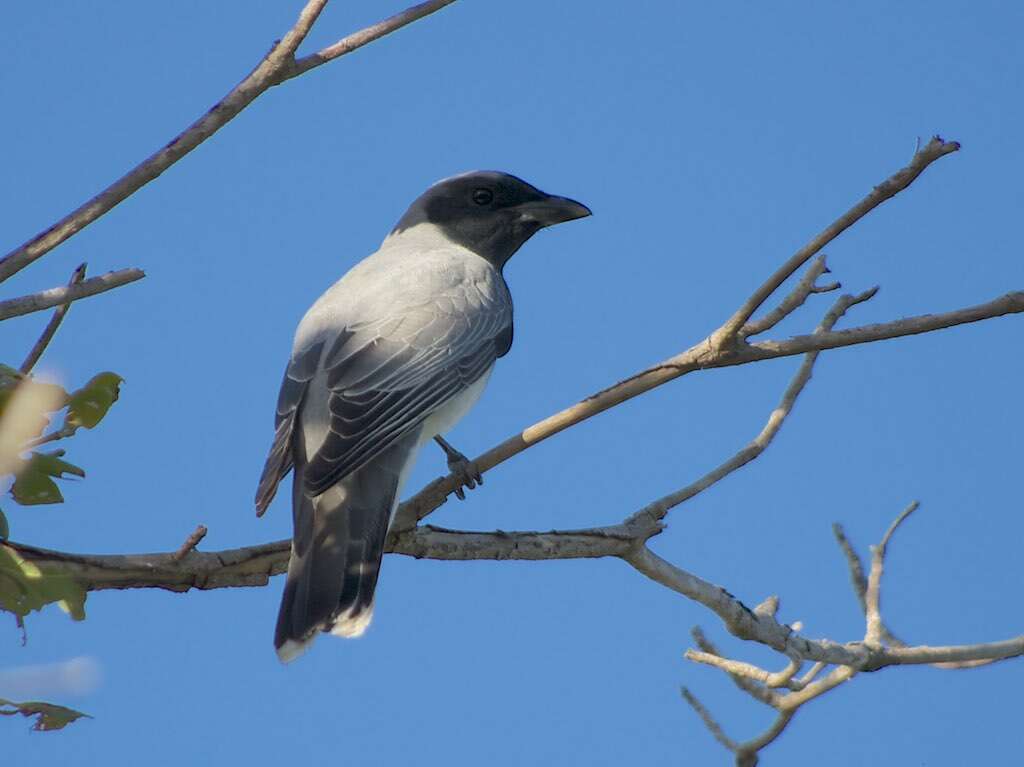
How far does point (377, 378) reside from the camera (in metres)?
4.77

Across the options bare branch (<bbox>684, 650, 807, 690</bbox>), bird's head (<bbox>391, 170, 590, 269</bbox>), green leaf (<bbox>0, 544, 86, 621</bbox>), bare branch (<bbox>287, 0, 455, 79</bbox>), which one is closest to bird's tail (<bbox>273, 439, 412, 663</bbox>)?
bare branch (<bbox>684, 650, 807, 690</bbox>)

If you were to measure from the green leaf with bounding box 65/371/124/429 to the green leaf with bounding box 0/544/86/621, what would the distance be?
286 mm

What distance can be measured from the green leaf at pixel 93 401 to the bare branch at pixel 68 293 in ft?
0.61

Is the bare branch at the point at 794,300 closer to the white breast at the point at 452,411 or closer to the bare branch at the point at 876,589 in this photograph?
the bare branch at the point at 876,589

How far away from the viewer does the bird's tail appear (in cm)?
411

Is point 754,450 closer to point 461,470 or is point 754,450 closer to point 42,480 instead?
point 461,470

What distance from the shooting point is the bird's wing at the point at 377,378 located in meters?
4.43

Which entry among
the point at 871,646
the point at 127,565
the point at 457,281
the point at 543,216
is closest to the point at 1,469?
the point at 127,565

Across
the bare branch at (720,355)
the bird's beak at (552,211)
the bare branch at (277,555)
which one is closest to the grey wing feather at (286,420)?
the bare branch at (277,555)

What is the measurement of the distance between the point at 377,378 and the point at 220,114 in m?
1.86

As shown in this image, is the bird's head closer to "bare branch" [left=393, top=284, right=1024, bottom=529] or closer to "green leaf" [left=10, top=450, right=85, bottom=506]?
"bare branch" [left=393, top=284, right=1024, bottom=529]

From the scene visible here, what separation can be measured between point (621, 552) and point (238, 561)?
1.16 m

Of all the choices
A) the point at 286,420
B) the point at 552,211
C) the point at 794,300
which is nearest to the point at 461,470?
the point at 286,420

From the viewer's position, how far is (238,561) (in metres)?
3.70
